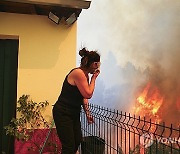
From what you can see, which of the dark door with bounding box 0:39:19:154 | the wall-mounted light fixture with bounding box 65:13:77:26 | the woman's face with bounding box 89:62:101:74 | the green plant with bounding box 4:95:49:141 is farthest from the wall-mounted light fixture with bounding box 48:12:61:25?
the woman's face with bounding box 89:62:101:74

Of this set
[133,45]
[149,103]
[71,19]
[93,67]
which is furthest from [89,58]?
[149,103]

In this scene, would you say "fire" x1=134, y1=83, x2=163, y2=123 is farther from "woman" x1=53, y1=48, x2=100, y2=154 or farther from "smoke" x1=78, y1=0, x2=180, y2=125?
"woman" x1=53, y1=48, x2=100, y2=154

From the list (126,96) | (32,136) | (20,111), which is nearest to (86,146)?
(32,136)

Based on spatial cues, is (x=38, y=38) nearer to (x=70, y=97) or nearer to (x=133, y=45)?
(x=70, y=97)

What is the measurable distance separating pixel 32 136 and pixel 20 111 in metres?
0.42

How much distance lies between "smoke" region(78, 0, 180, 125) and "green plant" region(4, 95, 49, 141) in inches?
84.1

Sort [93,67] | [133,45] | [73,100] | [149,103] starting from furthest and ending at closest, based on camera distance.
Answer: [149,103] < [133,45] < [93,67] < [73,100]

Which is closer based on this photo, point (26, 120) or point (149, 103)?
point (26, 120)

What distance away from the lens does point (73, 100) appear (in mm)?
2279

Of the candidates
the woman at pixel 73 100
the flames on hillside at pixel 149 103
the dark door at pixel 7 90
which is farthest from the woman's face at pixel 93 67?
the flames on hillside at pixel 149 103

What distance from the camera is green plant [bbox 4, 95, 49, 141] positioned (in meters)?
3.21

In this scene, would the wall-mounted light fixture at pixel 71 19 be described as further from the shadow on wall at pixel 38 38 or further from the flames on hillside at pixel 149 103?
the flames on hillside at pixel 149 103

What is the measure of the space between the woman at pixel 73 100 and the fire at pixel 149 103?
399 cm

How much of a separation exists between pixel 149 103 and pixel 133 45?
1.72 m
